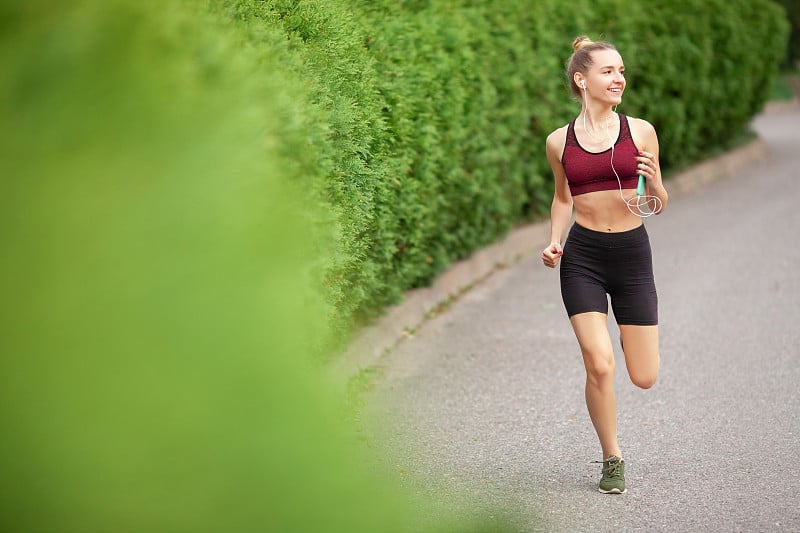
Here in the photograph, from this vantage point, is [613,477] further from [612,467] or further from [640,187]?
[640,187]

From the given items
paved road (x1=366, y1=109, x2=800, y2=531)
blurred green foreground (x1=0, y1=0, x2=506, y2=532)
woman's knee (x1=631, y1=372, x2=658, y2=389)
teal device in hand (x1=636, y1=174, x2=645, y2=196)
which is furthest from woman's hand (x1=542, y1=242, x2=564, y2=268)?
blurred green foreground (x1=0, y1=0, x2=506, y2=532)

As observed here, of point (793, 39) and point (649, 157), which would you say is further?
point (793, 39)

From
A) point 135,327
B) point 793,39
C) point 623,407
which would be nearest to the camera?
point 135,327

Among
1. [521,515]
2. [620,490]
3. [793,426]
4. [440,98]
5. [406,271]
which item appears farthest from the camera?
[440,98]

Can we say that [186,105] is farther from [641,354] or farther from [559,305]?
[559,305]

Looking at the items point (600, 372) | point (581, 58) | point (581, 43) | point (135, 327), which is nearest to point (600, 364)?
point (600, 372)

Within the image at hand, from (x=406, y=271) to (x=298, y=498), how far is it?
261 inches

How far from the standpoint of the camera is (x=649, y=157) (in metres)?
5.19

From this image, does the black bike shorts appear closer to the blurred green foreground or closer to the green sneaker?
the green sneaker

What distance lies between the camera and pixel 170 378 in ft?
5.39

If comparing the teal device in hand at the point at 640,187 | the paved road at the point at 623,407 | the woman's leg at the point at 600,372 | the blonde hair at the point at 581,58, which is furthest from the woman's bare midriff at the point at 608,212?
the paved road at the point at 623,407

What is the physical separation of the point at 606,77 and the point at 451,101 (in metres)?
4.02

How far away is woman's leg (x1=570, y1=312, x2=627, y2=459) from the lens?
5.18m

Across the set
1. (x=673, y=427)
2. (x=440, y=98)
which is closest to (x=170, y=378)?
(x=673, y=427)
